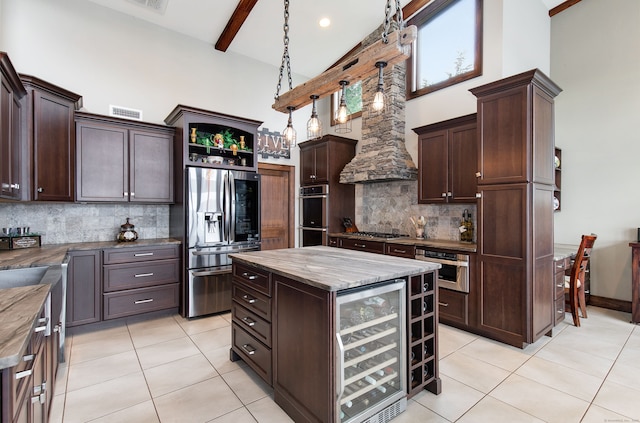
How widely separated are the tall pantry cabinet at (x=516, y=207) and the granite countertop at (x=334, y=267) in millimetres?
1258

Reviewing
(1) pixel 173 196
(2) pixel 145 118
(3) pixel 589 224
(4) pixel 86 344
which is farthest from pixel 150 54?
(3) pixel 589 224

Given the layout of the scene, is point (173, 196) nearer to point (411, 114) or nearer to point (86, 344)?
point (86, 344)

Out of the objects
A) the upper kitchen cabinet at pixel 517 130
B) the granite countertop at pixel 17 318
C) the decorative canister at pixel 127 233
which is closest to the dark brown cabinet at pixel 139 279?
the decorative canister at pixel 127 233

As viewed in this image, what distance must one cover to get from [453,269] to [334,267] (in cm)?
188

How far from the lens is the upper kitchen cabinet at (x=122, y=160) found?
3432 millimetres

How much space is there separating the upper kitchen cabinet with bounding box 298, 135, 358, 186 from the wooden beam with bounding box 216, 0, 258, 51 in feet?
6.49

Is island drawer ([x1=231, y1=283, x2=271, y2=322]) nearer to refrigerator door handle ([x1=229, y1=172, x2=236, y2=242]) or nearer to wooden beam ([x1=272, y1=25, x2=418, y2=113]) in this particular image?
refrigerator door handle ([x1=229, y1=172, x2=236, y2=242])

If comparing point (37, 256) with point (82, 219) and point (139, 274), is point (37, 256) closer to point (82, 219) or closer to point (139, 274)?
point (139, 274)

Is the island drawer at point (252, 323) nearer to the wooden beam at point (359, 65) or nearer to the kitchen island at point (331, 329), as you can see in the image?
the kitchen island at point (331, 329)

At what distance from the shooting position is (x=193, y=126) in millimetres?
4176

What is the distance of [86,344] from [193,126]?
9.21 feet

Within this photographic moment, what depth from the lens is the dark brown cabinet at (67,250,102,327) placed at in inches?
125

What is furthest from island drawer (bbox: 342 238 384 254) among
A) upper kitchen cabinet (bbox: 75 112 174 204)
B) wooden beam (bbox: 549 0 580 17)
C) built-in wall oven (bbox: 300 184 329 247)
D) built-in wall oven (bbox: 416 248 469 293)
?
wooden beam (bbox: 549 0 580 17)

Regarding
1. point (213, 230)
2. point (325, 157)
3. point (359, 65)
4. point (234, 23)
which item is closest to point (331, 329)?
point (359, 65)
